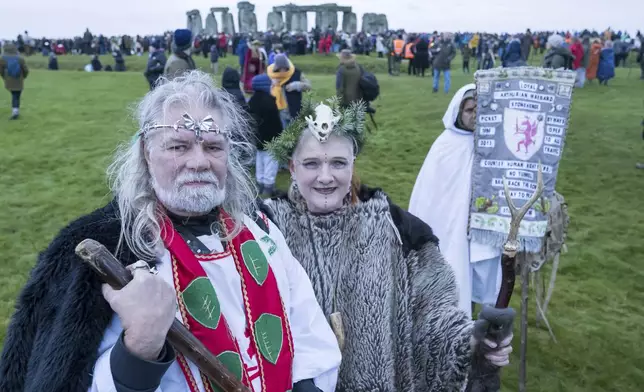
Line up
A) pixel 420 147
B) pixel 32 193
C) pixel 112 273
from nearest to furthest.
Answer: pixel 112 273 → pixel 32 193 → pixel 420 147

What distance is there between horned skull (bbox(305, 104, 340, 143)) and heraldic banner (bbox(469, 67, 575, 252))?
1402 mm

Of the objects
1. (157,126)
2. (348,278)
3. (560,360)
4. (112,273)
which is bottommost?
(560,360)

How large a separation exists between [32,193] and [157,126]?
7.08 m

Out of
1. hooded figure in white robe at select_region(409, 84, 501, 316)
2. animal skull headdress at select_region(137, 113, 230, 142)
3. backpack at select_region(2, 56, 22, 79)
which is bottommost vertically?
hooded figure in white robe at select_region(409, 84, 501, 316)

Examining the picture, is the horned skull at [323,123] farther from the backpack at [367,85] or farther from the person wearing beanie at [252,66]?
the person wearing beanie at [252,66]

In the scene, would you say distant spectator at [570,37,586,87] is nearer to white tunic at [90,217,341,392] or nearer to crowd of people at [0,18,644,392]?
crowd of people at [0,18,644,392]

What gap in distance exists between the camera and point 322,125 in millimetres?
2227

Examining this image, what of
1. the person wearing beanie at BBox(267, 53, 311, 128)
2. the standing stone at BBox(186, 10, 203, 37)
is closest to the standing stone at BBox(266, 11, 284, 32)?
the standing stone at BBox(186, 10, 203, 37)

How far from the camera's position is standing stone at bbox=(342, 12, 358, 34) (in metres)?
42.4

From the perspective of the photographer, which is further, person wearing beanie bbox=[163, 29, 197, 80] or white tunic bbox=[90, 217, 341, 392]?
person wearing beanie bbox=[163, 29, 197, 80]

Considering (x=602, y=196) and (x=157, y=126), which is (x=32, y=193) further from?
(x=602, y=196)

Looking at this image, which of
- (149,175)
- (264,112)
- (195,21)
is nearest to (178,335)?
(149,175)

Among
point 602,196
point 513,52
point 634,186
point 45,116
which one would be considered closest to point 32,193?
point 45,116

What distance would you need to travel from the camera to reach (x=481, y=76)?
3.24 metres
